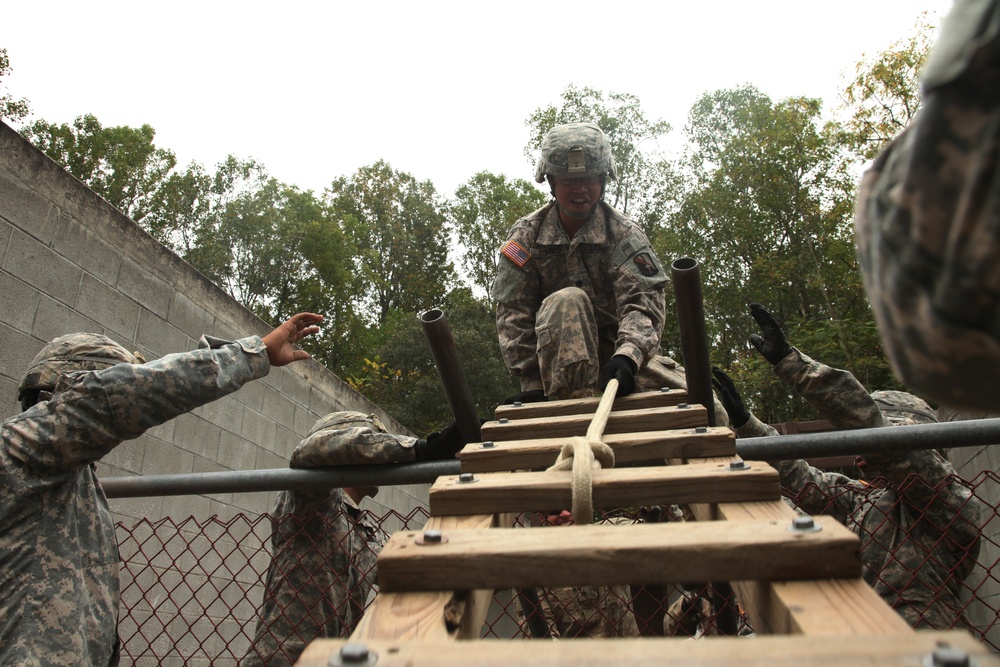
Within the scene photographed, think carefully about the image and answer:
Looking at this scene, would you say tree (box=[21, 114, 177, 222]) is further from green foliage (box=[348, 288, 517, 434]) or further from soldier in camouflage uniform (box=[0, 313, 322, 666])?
soldier in camouflage uniform (box=[0, 313, 322, 666])

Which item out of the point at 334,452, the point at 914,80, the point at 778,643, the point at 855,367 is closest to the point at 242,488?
the point at 334,452

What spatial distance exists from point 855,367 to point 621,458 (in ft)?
43.6

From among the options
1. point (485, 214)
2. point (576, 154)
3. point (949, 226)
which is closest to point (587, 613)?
point (576, 154)

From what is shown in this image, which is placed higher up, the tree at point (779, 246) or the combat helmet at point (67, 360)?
the tree at point (779, 246)

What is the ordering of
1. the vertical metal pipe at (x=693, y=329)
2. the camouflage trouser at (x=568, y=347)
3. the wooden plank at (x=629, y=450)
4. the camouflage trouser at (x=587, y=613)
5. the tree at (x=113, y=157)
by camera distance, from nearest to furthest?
the wooden plank at (x=629, y=450) < the vertical metal pipe at (x=693, y=329) < the camouflage trouser at (x=568, y=347) < the camouflage trouser at (x=587, y=613) < the tree at (x=113, y=157)

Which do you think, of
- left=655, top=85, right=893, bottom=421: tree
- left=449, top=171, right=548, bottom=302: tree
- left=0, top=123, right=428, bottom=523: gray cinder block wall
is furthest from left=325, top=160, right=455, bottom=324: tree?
left=0, top=123, right=428, bottom=523: gray cinder block wall

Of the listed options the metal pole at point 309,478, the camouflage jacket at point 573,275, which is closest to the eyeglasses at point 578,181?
the camouflage jacket at point 573,275

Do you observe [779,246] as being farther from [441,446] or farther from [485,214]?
[441,446]

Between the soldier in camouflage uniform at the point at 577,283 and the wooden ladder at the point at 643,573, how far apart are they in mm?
1118

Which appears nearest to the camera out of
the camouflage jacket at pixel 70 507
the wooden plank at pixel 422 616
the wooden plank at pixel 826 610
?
the wooden plank at pixel 826 610

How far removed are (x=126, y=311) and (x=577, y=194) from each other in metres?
2.77

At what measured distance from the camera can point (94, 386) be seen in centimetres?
231

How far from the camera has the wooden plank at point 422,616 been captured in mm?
1131

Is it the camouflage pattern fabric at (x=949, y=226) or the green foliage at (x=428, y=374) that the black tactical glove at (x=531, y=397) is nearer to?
the camouflage pattern fabric at (x=949, y=226)
